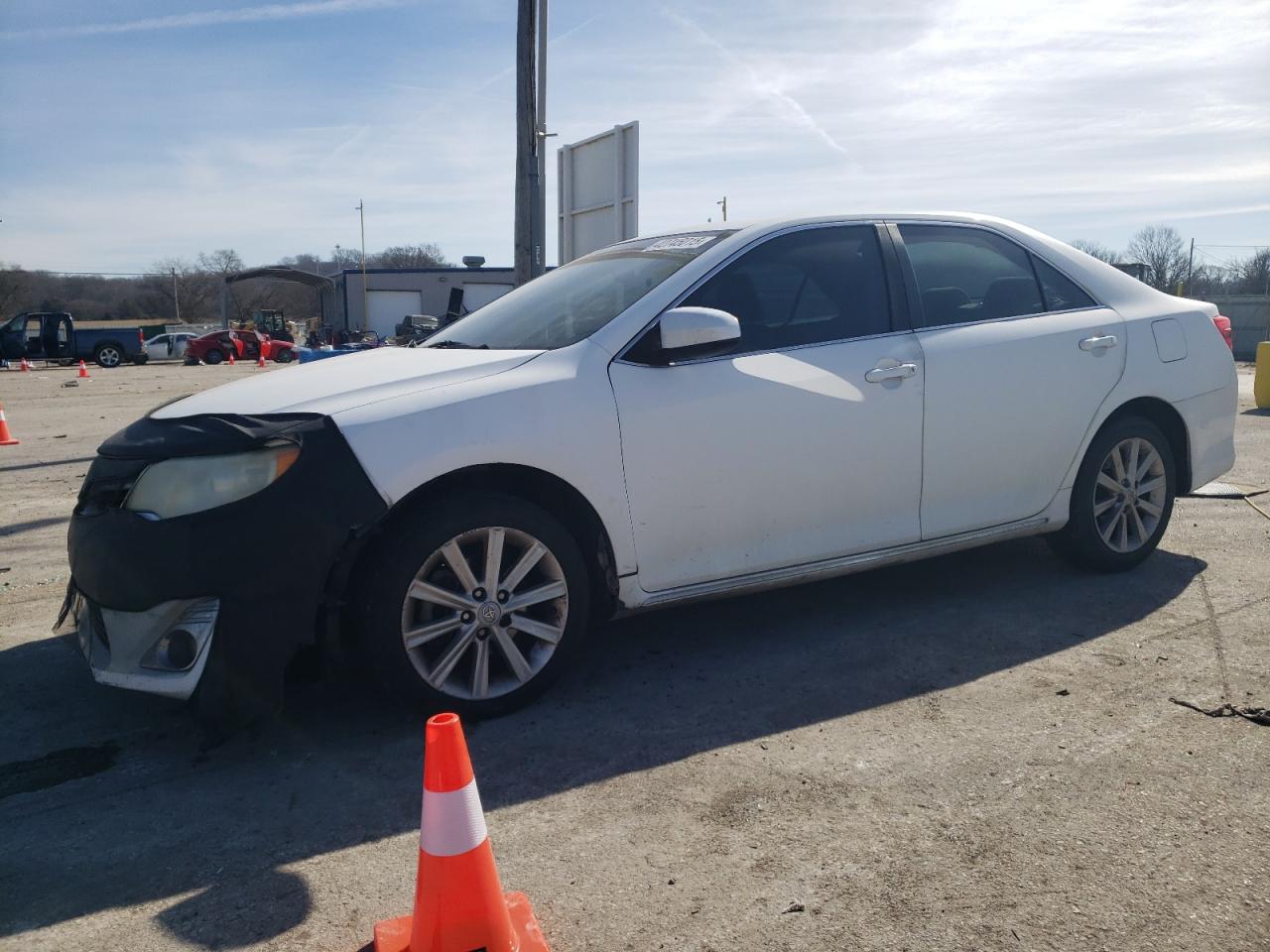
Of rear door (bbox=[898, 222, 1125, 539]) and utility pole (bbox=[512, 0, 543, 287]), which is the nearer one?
rear door (bbox=[898, 222, 1125, 539])

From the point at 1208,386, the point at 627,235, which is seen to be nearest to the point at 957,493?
the point at 1208,386

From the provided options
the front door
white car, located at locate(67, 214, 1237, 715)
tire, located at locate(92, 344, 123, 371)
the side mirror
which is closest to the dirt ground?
white car, located at locate(67, 214, 1237, 715)

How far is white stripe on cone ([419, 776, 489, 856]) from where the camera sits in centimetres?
219

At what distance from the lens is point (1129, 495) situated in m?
5.04

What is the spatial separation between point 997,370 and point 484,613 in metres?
2.48

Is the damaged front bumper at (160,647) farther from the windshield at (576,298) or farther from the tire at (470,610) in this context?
the windshield at (576,298)

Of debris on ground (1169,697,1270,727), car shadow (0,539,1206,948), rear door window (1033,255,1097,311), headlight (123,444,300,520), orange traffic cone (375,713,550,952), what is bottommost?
car shadow (0,539,1206,948)

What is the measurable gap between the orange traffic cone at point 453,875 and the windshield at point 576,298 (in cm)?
198

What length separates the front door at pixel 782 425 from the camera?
378 centimetres

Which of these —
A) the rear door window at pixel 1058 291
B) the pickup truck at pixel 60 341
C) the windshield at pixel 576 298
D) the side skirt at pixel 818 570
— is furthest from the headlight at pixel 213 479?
the pickup truck at pixel 60 341

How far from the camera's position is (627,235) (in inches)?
386

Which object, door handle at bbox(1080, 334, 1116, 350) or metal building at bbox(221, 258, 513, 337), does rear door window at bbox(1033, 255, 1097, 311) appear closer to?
door handle at bbox(1080, 334, 1116, 350)

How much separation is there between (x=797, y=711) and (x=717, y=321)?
1.40 m

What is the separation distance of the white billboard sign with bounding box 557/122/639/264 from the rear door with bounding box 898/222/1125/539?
5224 millimetres
